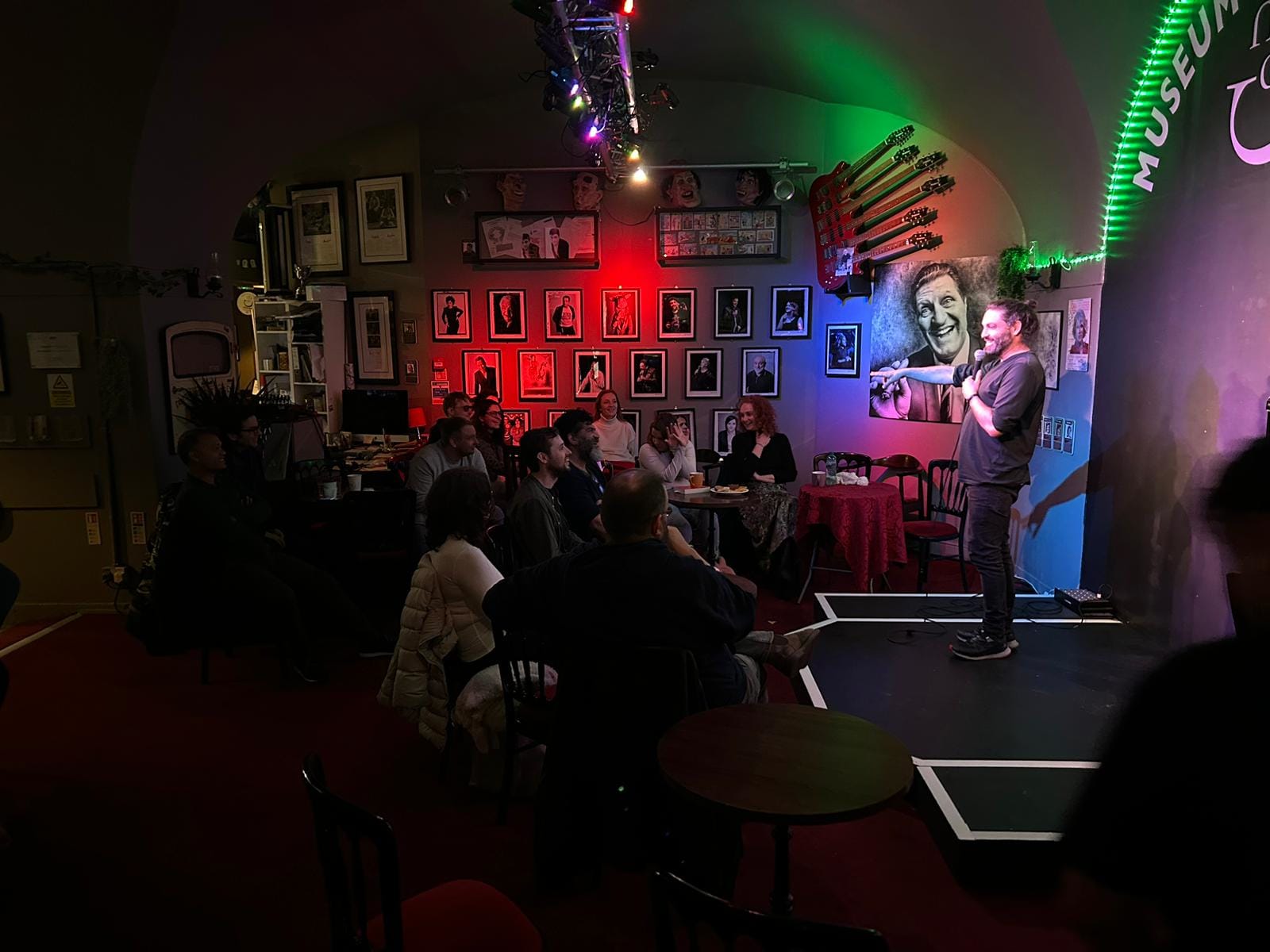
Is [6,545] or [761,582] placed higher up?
[6,545]

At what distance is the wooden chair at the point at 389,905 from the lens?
1596 millimetres

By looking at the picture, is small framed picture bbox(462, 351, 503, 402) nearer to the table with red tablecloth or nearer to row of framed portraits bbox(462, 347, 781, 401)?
row of framed portraits bbox(462, 347, 781, 401)

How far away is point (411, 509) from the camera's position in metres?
5.57

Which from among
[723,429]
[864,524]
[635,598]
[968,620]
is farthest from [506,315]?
[635,598]

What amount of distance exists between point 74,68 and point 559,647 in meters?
4.99

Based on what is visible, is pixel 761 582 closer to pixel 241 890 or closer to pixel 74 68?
pixel 241 890

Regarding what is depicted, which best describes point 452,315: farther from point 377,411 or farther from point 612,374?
point 612,374

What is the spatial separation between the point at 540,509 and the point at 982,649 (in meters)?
2.43

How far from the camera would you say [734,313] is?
8102mm

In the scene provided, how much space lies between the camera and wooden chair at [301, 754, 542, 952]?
1.60m

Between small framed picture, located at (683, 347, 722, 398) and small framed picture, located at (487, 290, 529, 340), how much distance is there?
64.7 inches

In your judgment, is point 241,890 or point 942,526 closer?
point 241,890

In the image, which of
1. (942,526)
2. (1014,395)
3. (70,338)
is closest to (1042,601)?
(942,526)

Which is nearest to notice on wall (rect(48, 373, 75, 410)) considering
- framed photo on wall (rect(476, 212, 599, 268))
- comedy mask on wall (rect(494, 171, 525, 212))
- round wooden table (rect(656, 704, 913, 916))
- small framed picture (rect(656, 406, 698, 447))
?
framed photo on wall (rect(476, 212, 599, 268))
